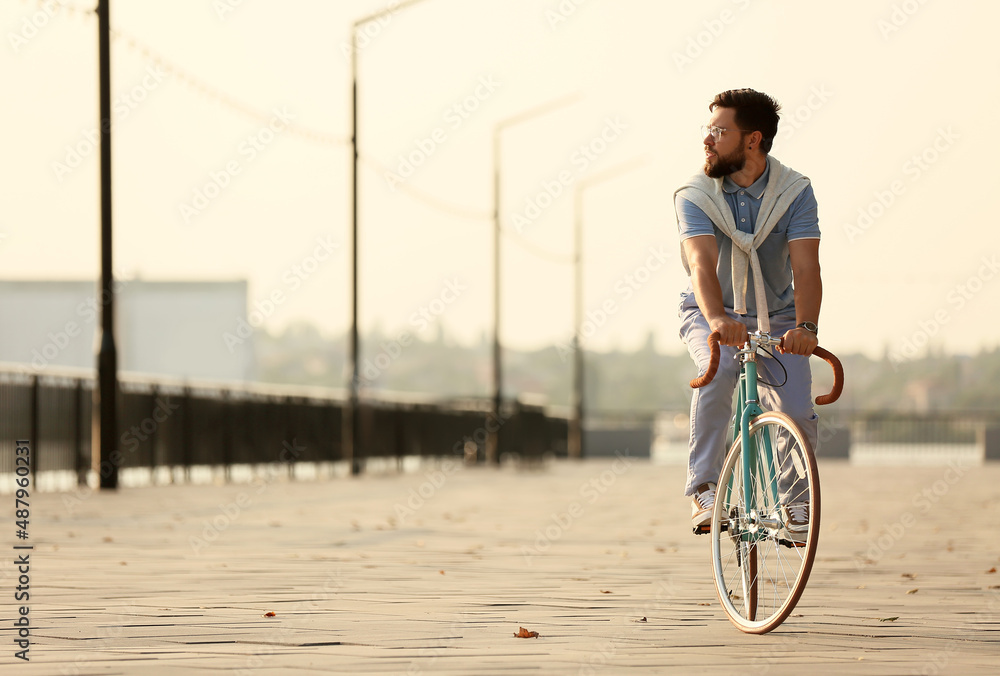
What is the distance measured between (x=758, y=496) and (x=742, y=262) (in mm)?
813

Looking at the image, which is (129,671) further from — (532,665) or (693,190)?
(693,190)

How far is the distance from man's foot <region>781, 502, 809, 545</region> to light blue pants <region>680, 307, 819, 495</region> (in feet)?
1.34

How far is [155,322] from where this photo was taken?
36750 millimetres

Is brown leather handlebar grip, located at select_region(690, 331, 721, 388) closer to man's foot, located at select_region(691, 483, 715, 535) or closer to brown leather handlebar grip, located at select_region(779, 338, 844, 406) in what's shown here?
brown leather handlebar grip, located at select_region(779, 338, 844, 406)

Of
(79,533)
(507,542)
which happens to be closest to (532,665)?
(507,542)

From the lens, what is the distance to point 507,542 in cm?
905

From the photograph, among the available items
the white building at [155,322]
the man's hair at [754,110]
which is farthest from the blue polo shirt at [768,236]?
the white building at [155,322]

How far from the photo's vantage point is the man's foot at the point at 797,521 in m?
4.43

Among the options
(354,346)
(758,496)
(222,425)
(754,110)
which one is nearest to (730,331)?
(758,496)

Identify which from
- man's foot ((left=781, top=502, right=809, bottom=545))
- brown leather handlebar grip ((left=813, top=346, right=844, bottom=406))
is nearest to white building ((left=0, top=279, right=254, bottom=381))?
brown leather handlebar grip ((left=813, top=346, right=844, bottom=406))

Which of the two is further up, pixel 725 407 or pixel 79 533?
pixel 725 407

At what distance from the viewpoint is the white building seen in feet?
105

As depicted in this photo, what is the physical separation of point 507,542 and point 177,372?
3012cm

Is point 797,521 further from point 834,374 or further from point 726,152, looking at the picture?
point 726,152
